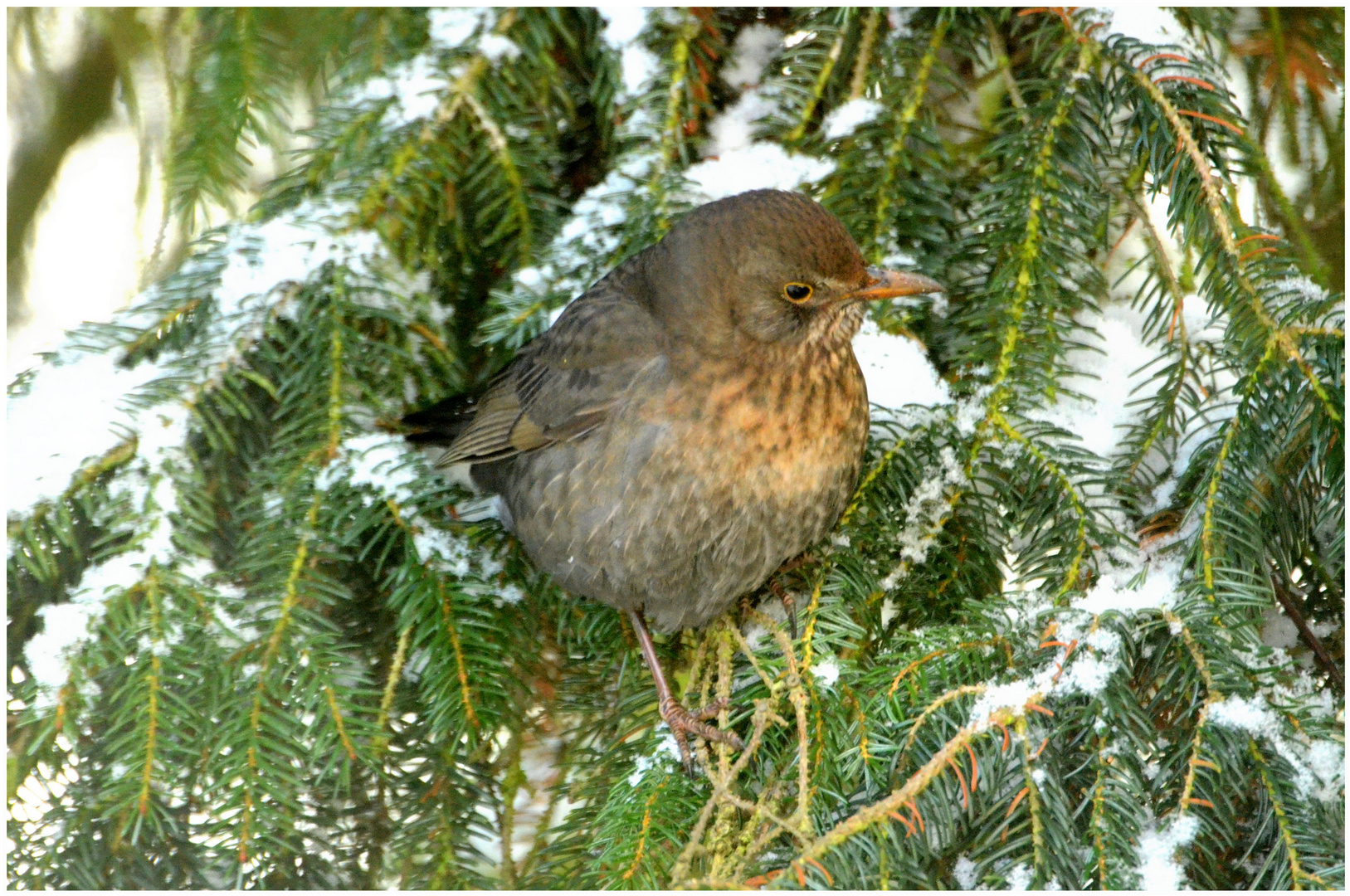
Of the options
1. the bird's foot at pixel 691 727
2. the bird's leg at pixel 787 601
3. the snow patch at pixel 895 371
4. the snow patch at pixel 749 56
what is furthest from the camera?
the snow patch at pixel 749 56

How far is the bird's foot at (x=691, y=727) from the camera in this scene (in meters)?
1.95

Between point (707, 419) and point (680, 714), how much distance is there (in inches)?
23.0

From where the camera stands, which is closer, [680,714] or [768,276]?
[680,714]

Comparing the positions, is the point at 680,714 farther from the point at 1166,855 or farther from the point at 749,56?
the point at 749,56

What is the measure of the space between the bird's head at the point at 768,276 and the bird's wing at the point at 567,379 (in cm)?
12

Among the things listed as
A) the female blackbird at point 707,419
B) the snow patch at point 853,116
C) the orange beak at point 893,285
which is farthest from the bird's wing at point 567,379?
the snow patch at point 853,116

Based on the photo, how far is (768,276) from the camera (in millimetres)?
2314

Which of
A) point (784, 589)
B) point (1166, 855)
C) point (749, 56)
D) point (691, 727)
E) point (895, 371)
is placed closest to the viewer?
point (1166, 855)

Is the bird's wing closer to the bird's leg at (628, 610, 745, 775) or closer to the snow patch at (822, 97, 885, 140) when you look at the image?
the bird's leg at (628, 610, 745, 775)

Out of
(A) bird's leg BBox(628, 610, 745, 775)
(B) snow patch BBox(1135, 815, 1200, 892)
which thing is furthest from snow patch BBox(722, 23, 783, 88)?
(B) snow patch BBox(1135, 815, 1200, 892)

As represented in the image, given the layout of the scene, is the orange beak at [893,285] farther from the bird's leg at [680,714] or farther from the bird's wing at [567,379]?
the bird's leg at [680,714]

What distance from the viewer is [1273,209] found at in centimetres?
241

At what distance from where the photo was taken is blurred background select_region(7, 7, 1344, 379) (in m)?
2.43

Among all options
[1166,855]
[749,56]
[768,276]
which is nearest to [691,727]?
[1166,855]
